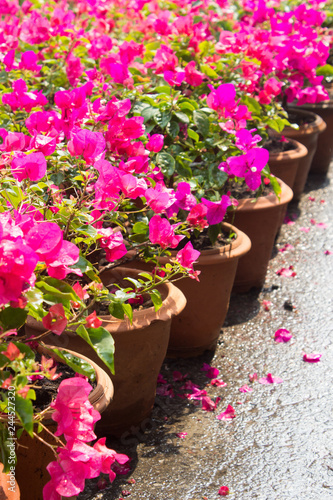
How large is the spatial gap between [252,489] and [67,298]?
991 mm

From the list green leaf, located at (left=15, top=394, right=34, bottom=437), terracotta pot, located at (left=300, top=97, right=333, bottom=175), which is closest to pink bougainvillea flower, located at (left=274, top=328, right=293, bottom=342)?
green leaf, located at (left=15, top=394, right=34, bottom=437)

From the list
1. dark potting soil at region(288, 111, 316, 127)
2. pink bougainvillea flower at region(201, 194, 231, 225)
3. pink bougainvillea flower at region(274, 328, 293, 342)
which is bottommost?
pink bougainvillea flower at region(274, 328, 293, 342)

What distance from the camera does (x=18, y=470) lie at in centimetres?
150

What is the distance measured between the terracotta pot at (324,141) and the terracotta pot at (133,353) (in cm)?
294

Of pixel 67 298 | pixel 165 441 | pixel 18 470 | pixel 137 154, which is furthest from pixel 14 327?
pixel 165 441

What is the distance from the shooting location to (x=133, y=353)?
197 centimetres

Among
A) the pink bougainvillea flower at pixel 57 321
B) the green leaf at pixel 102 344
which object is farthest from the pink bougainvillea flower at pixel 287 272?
the pink bougainvillea flower at pixel 57 321

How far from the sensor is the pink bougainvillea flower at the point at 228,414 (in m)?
2.26

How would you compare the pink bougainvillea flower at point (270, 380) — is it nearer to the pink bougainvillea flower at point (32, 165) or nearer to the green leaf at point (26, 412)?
the pink bougainvillea flower at point (32, 165)

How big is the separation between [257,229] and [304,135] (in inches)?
45.9

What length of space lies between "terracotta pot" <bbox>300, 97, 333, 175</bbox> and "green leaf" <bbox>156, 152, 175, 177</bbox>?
2.60 metres

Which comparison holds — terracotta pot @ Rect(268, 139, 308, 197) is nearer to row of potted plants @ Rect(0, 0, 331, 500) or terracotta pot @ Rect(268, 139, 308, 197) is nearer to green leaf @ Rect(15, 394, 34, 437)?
row of potted plants @ Rect(0, 0, 331, 500)

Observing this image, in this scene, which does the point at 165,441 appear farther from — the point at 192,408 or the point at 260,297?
the point at 260,297

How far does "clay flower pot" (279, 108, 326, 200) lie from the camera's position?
396cm
